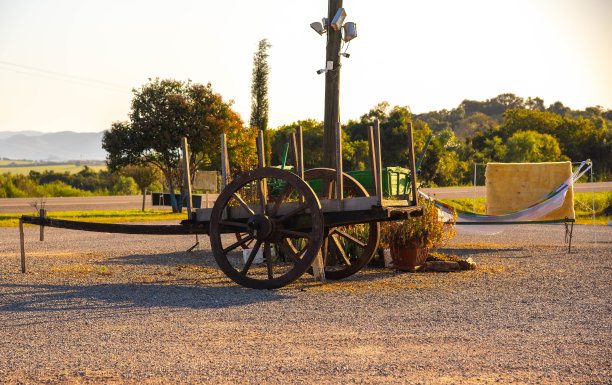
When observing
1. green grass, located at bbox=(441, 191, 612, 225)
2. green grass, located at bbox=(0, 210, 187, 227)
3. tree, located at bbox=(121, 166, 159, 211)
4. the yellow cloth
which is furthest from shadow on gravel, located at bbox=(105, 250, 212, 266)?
tree, located at bbox=(121, 166, 159, 211)

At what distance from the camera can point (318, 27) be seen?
9.90 m

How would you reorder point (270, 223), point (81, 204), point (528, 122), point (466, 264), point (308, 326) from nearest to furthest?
point (308, 326)
point (270, 223)
point (466, 264)
point (81, 204)
point (528, 122)

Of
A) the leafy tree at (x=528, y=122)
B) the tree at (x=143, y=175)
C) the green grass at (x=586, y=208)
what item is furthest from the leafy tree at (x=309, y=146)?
the green grass at (x=586, y=208)

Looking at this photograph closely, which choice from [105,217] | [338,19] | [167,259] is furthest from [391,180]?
[105,217]

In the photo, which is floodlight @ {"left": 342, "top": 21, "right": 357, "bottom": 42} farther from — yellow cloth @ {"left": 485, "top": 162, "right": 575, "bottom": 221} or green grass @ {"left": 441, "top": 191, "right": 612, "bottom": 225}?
green grass @ {"left": 441, "top": 191, "right": 612, "bottom": 225}

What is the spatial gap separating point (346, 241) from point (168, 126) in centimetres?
1455

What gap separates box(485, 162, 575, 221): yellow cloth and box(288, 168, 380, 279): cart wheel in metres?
3.67

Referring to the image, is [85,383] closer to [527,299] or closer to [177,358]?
[177,358]

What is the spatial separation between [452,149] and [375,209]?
153 feet

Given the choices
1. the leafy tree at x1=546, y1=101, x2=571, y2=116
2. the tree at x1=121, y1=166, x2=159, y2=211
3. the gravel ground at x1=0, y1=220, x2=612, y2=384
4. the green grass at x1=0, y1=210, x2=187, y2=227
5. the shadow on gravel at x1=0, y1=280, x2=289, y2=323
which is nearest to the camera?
the gravel ground at x1=0, y1=220, x2=612, y2=384

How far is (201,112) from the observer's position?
907 inches

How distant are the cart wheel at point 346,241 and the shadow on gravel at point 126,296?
51.7 inches

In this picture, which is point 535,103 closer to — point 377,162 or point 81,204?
point 81,204

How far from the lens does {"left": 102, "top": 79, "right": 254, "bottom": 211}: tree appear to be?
883 inches
